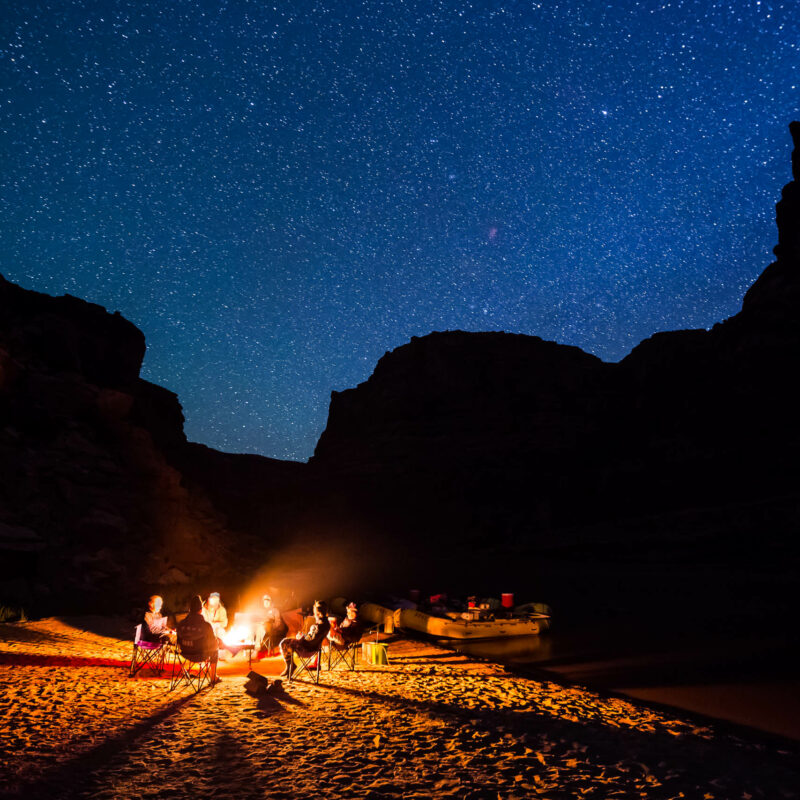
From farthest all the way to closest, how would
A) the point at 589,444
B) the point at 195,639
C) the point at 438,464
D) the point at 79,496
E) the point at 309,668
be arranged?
the point at 589,444 → the point at 438,464 → the point at 79,496 → the point at 309,668 → the point at 195,639

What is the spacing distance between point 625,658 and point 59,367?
41.8 metres

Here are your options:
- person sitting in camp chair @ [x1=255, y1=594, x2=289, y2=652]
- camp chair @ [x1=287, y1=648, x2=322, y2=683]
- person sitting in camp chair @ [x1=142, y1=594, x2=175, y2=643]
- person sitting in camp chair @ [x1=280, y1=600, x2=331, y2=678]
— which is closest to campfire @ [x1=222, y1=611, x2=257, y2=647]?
person sitting in camp chair @ [x1=255, y1=594, x2=289, y2=652]

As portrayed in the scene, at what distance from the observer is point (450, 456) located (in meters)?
79.6

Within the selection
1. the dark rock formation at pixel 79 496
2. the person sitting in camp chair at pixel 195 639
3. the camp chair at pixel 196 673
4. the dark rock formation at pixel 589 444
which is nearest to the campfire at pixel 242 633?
the camp chair at pixel 196 673

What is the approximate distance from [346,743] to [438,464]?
72094 millimetres

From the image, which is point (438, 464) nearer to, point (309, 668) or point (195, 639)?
point (309, 668)

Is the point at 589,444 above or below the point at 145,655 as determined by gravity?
above

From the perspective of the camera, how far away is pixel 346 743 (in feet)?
20.6

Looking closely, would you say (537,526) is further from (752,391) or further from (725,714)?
(725,714)

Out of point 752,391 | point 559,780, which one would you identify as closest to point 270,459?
point 752,391

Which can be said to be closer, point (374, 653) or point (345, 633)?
point (345, 633)

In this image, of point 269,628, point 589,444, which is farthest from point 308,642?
point 589,444

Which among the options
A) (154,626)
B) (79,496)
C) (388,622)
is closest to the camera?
(154,626)

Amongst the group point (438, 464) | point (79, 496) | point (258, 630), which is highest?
point (438, 464)
